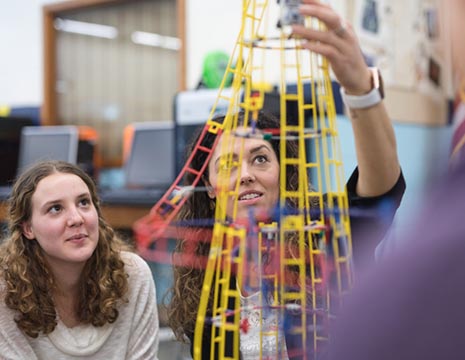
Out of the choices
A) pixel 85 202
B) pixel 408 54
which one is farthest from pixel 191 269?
pixel 408 54

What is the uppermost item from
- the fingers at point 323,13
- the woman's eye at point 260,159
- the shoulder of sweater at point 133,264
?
the fingers at point 323,13

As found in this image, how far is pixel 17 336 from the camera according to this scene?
1.16m

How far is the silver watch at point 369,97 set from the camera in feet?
2.25

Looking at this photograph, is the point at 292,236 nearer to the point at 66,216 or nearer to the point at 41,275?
the point at 66,216

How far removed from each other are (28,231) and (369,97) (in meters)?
0.71

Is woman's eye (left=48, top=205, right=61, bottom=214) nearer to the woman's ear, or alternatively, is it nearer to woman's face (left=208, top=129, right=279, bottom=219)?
the woman's ear

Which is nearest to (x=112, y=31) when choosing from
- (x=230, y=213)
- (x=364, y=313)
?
(x=230, y=213)

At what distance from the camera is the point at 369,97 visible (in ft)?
2.26

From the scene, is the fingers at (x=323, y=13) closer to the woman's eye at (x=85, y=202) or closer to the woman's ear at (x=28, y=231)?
the woman's eye at (x=85, y=202)

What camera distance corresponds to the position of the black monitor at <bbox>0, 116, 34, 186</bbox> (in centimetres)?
395

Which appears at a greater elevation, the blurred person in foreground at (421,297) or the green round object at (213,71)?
the green round object at (213,71)

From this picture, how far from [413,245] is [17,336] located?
0.93 metres

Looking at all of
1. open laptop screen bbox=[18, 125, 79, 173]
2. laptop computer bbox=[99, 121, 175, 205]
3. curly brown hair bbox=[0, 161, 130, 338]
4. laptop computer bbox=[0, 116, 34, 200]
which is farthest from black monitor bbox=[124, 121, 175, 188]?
curly brown hair bbox=[0, 161, 130, 338]

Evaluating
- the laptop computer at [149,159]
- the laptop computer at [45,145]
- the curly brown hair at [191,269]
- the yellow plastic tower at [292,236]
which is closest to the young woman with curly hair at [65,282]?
the curly brown hair at [191,269]
